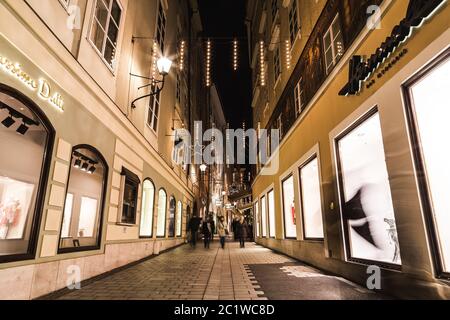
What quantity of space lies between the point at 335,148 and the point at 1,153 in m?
7.34

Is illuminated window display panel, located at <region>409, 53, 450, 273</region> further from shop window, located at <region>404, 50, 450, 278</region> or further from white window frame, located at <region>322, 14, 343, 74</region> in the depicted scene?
white window frame, located at <region>322, 14, 343, 74</region>

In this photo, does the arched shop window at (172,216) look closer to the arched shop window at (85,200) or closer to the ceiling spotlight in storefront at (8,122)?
the arched shop window at (85,200)

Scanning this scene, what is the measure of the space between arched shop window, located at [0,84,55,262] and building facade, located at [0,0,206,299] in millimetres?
17

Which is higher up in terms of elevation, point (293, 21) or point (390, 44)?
point (293, 21)

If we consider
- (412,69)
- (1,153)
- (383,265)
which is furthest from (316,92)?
(1,153)

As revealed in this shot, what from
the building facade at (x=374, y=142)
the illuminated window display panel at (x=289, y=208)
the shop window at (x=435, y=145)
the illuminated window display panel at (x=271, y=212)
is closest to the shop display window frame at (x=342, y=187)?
the building facade at (x=374, y=142)

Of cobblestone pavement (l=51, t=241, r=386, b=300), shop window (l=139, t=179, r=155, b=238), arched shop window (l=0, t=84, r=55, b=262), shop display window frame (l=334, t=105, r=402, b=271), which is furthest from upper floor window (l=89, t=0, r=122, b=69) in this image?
shop display window frame (l=334, t=105, r=402, b=271)

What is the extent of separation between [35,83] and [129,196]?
5.14 m

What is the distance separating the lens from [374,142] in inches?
225

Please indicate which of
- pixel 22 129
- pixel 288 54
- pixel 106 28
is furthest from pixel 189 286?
pixel 288 54

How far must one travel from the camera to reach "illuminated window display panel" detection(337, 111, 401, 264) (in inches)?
212

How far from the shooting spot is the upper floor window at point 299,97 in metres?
10.6

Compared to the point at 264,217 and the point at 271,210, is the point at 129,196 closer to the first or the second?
the point at 271,210

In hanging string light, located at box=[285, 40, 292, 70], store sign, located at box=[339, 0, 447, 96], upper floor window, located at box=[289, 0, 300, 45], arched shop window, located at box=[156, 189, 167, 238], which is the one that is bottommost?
arched shop window, located at box=[156, 189, 167, 238]
